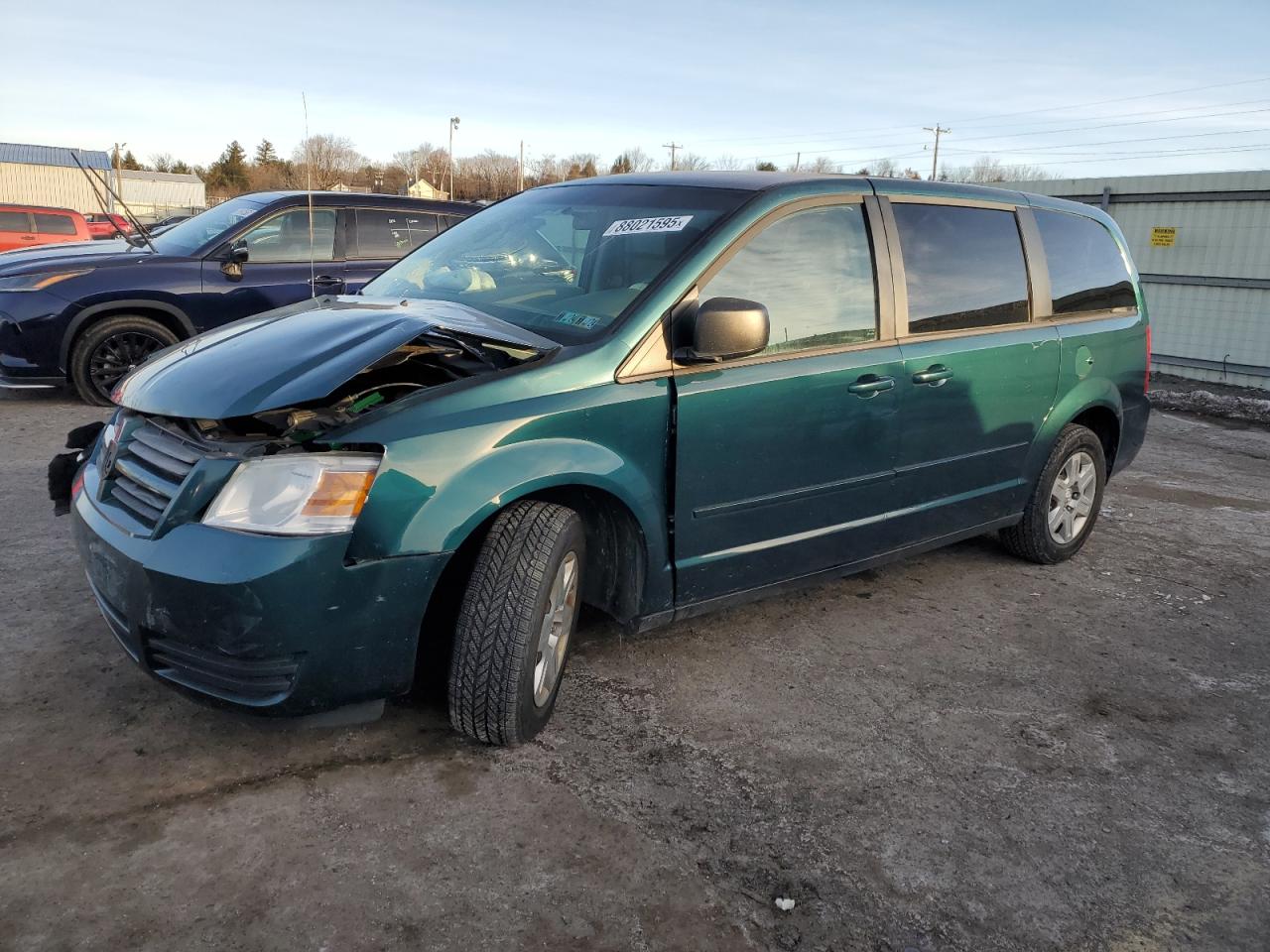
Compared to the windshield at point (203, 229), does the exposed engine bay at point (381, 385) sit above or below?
below

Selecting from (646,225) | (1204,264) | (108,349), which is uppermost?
(1204,264)

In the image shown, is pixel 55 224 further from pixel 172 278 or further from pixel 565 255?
pixel 565 255

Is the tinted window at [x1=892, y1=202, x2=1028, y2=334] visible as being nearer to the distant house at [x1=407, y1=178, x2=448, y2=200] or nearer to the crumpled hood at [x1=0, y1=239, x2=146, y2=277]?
the crumpled hood at [x1=0, y1=239, x2=146, y2=277]

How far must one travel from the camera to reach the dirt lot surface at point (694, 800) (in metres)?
2.25

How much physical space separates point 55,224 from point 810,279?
805 inches

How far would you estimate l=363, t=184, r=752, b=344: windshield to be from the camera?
333 cm

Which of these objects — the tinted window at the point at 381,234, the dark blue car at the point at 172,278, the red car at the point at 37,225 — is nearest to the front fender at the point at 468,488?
the dark blue car at the point at 172,278

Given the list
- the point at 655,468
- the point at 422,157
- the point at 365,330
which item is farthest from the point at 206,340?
the point at 422,157

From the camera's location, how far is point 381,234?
26.4 feet

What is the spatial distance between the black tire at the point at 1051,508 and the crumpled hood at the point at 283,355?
2840mm

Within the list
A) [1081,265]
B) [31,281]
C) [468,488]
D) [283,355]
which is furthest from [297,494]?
[31,281]

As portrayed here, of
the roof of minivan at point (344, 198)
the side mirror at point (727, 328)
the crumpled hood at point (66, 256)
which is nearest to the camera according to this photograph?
the side mirror at point (727, 328)

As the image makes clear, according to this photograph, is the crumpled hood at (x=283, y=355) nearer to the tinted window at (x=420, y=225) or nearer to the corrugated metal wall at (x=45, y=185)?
the tinted window at (x=420, y=225)

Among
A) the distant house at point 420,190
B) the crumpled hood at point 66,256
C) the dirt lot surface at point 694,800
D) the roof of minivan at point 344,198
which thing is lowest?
the dirt lot surface at point 694,800
